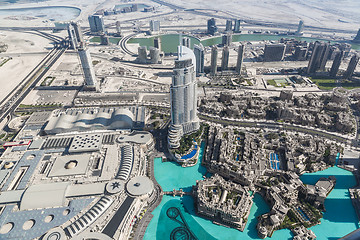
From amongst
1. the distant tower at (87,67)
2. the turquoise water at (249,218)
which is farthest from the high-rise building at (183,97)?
the distant tower at (87,67)

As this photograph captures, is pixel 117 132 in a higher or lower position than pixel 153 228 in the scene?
higher

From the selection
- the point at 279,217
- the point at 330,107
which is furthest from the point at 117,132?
the point at 330,107

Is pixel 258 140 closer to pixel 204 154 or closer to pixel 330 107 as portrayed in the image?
pixel 204 154

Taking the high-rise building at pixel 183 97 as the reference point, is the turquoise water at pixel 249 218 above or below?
below

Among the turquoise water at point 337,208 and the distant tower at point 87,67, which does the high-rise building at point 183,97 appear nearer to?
the turquoise water at point 337,208

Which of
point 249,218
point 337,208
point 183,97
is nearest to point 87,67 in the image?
point 183,97

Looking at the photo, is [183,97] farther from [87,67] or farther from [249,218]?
[87,67]

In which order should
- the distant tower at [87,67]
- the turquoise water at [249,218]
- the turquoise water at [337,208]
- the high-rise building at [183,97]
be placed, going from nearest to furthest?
the turquoise water at [249,218] < the turquoise water at [337,208] < the high-rise building at [183,97] < the distant tower at [87,67]
